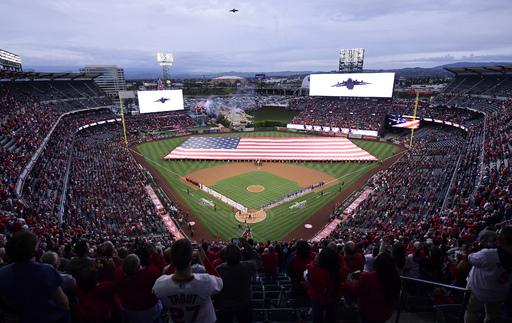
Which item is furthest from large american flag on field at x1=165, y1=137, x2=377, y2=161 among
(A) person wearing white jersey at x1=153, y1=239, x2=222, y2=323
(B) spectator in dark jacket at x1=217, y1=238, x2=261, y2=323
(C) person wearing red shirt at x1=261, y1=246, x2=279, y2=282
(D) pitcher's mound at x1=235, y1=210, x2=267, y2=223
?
(A) person wearing white jersey at x1=153, y1=239, x2=222, y2=323

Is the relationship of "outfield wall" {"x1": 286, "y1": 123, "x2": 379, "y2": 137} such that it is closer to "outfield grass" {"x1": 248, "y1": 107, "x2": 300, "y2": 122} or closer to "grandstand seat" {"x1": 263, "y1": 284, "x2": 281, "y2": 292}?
"outfield grass" {"x1": 248, "y1": 107, "x2": 300, "y2": 122}

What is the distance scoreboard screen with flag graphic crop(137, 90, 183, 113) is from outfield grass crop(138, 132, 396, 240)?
15.5 meters

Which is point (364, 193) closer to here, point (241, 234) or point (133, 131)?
point (241, 234)

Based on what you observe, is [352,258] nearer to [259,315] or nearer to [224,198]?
[259,315]

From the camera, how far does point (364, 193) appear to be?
97.7 ft

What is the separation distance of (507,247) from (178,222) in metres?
23.4

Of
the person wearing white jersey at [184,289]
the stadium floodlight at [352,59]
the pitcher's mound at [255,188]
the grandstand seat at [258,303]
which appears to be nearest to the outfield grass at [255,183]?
the pitcher's mound at [255,188]

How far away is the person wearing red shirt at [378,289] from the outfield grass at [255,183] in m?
24.0

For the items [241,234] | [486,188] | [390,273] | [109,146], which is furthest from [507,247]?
[109,146]

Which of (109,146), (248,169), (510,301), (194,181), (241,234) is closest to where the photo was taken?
(510,301)

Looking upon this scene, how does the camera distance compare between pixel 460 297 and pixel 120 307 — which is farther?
pixel 460 297

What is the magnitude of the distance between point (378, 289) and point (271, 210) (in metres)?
23.5

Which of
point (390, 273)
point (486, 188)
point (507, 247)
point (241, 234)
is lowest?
point (241, 234)

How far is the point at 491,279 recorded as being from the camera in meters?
4.39
